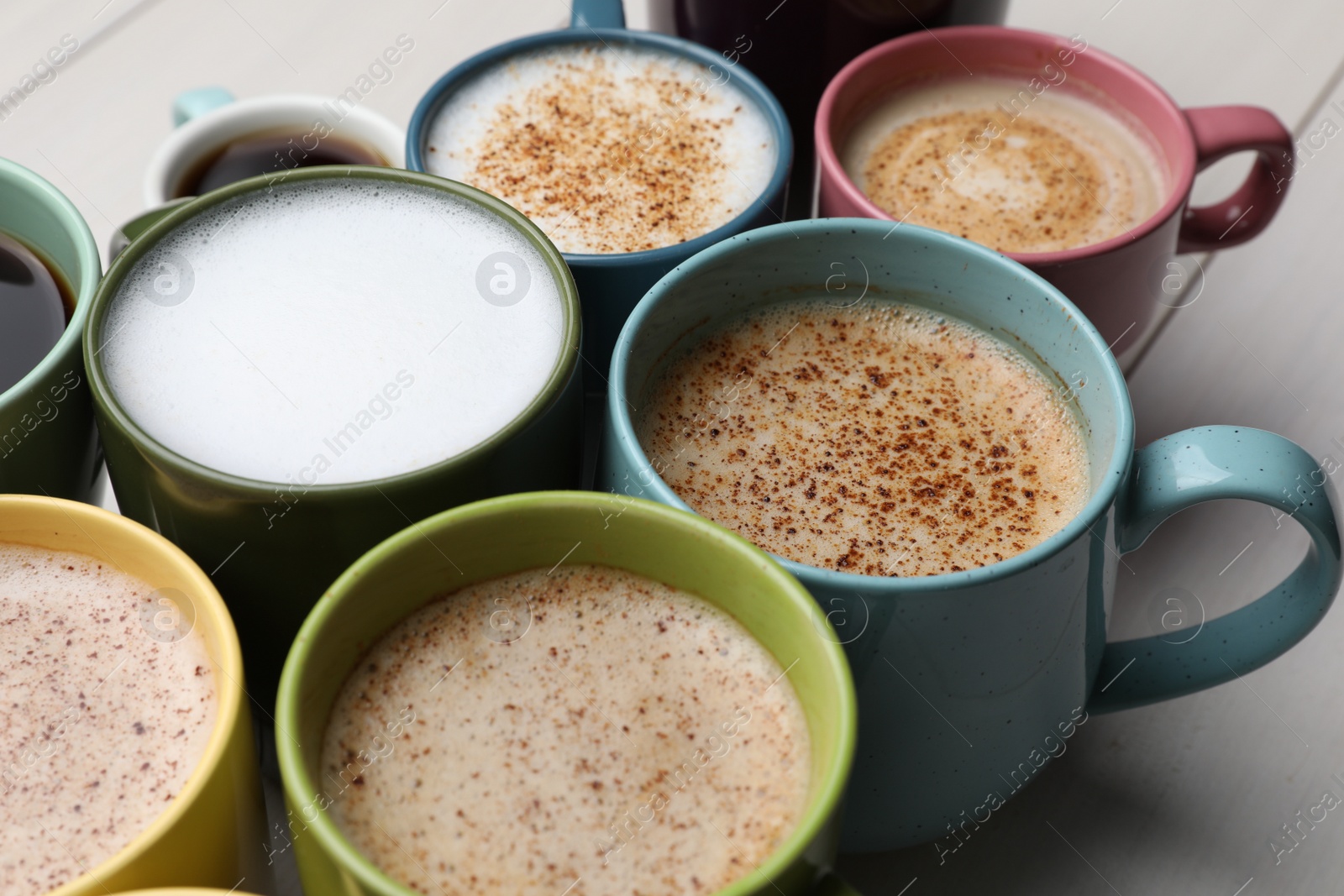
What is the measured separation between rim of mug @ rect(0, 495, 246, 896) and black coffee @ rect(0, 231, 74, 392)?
0.62 ft

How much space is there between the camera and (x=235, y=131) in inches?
42.9

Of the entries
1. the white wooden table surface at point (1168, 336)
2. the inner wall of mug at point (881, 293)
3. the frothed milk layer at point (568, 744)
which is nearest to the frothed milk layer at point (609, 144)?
the inner wall of mug at point (881, 293)

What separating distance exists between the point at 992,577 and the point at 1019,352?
241 mm

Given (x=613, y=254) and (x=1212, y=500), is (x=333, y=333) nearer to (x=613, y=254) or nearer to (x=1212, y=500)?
(x=613, y=254)

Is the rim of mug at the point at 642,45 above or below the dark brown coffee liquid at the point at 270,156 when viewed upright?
above

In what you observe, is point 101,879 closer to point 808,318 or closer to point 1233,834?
point 808,318

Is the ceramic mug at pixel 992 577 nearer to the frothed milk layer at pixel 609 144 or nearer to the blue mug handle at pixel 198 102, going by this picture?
the frothed milk layer at pixel 609 144

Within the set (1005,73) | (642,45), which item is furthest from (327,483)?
(1005,73)

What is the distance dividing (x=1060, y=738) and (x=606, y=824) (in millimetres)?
308

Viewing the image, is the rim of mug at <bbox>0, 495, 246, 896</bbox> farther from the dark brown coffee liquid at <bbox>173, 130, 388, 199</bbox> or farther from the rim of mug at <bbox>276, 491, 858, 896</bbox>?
the dark brown coffee liquid at <bbox>173, 130, 388, 199</bbox>

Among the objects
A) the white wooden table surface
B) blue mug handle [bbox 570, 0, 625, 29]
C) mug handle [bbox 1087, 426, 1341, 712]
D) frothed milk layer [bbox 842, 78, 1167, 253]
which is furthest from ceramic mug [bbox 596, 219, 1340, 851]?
blue mug handle [bbox 570, 0, 625, 29]

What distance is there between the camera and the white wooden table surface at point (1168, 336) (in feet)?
2.62

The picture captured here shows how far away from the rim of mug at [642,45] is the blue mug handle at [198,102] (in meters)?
0.24

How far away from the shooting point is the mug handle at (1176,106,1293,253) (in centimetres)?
96
